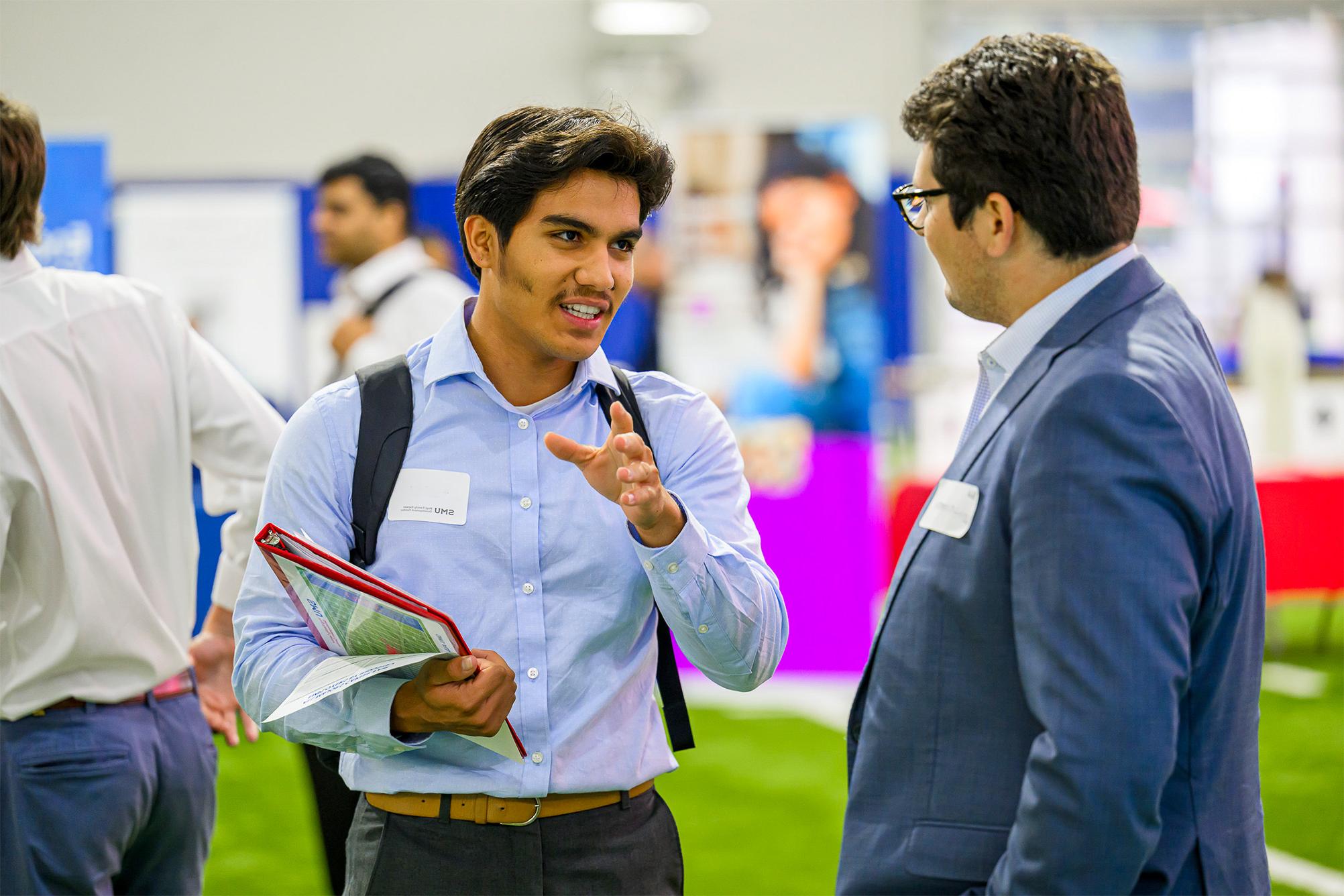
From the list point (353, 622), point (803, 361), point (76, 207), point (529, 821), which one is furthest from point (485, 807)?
point (803, 361)

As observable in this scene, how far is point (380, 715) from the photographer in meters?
1.68

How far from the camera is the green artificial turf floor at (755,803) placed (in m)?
4.37

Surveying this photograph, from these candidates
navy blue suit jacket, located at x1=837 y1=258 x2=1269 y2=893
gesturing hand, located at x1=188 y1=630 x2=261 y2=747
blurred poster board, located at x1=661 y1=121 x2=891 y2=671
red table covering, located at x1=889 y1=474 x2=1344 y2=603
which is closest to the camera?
navy blue suit jacket, located at x1=837 y1=258 x2=1269 y2=893

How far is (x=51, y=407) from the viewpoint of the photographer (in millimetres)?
2227

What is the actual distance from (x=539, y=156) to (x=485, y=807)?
93cm

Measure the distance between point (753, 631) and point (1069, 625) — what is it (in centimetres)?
55

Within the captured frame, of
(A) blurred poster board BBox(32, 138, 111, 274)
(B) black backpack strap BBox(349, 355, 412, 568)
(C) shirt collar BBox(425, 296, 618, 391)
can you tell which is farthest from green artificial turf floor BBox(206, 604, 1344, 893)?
(B) black backpack strap BBox(349, 355, 412, 568)

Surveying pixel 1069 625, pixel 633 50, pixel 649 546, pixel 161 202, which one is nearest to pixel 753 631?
pixel 649 546

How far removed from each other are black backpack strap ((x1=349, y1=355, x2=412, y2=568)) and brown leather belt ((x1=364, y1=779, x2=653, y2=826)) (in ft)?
1.12

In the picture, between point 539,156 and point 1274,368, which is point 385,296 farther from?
point 1274,368

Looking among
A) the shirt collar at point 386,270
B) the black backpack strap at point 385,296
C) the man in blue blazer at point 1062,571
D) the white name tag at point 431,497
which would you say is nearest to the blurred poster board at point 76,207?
the shirt collar at point 386,270

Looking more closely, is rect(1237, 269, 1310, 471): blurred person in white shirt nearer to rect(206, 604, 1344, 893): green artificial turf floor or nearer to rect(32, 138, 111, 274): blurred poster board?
rect(206, 604, 1344, 893): green artificial turf floor

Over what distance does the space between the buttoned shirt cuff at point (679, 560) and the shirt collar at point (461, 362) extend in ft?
1.05

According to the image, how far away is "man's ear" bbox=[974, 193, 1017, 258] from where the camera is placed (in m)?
1.52
